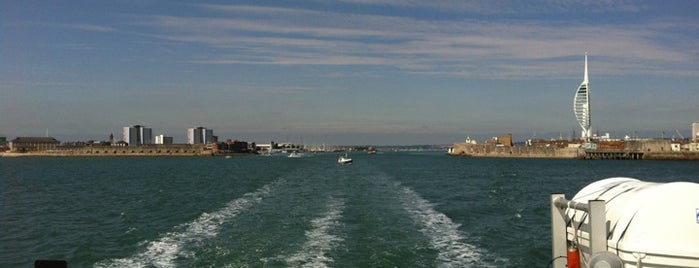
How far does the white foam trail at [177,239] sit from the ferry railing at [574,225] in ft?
36.6

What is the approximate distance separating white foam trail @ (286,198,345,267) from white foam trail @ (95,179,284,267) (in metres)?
3.57

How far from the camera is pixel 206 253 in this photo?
18.5 metres

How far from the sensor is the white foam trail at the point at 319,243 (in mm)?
17156

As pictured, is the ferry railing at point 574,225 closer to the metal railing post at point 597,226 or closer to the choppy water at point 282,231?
the metal railing post at point 597,226

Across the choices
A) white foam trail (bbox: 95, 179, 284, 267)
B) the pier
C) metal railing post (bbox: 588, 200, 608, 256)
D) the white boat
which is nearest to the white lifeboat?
the white boat

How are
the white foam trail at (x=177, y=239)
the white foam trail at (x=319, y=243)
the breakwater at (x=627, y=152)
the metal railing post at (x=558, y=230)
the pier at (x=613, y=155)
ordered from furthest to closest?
the pier at (x=613, y=155) < the breakwater at (x=627, y=152) < the white foam trail at (x=177, y=239) < the white foam trail at (x=319, y=243) < the metal railing post at (x=558, y=230)

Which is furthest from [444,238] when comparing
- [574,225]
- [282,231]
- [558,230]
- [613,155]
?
[613,155]

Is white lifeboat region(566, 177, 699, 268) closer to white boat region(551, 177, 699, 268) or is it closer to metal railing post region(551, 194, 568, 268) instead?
white boat region(551, 177, 699, 268)

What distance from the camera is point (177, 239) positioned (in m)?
21.6

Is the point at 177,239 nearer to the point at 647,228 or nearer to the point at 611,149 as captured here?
the point at 647,228

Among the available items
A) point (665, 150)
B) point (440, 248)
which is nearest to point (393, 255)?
point (440, 248)

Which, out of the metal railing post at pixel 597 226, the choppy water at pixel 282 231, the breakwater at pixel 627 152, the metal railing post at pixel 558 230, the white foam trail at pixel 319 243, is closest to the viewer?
the metal railing post at pixel 597 226

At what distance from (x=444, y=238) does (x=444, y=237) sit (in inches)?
8.7

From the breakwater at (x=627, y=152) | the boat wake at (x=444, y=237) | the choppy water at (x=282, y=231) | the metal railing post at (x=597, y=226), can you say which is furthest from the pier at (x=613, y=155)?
the metal railing post at (x=597, y=226)
